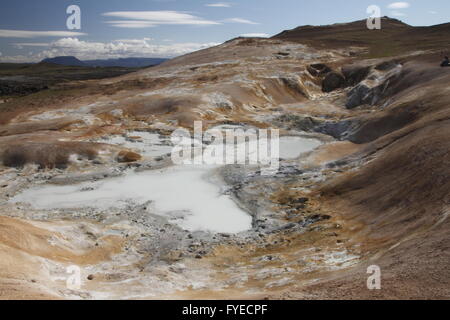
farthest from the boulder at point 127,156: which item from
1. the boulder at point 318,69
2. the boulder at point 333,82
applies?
the boulder at point 318,69

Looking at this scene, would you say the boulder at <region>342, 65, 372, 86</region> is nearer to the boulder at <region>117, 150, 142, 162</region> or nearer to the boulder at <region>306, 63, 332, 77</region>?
the boulder at <region>306, 63, 332, 77</region>

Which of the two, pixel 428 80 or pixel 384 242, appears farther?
pixel 428 80

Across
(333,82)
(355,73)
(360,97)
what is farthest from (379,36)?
(360,97)

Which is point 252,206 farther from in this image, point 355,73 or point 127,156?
point 355,73

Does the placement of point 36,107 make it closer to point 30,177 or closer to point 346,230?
point 30,177

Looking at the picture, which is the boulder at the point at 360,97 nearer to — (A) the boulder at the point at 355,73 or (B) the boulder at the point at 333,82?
(A) the boulder at the point at 355,73

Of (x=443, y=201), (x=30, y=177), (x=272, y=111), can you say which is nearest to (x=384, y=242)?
(x=443, y=201)
